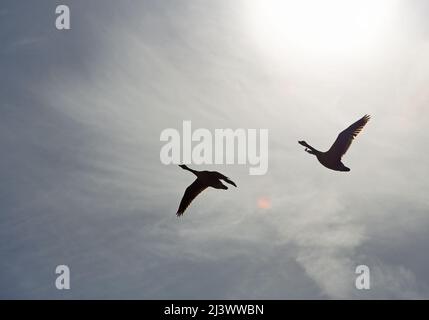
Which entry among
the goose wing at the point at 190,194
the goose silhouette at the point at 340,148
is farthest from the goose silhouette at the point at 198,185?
the goose silhouette at the point at 340,148

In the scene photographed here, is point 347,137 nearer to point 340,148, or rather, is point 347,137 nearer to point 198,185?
point 340,148

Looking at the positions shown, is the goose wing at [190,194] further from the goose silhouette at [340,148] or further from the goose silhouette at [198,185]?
the goose silhouette at [340,148]

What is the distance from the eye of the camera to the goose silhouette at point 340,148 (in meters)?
35.5

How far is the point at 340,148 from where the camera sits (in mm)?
35719

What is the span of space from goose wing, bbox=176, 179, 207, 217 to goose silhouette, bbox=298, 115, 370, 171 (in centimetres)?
842

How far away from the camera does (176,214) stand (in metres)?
38.3

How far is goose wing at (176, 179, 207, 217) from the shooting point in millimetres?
38531

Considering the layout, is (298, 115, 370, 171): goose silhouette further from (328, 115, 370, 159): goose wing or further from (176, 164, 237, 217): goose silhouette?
(176, 164, 237, 217): goose silhouette

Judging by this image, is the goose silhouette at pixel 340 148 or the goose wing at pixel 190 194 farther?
the goose wing at pixel 190 194

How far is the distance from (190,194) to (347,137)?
11.4 meters
